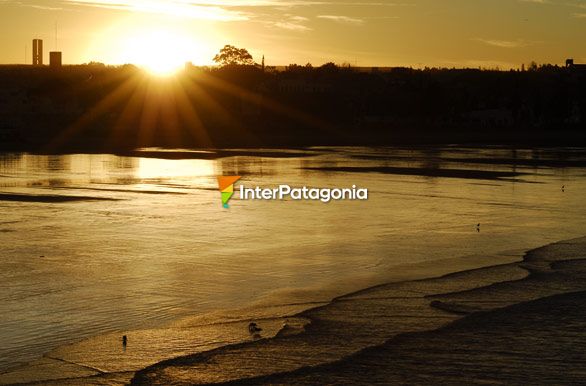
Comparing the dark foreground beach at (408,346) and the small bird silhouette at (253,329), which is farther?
the small bird silhouette at (253,329)

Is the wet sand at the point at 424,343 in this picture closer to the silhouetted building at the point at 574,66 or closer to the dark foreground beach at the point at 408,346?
the dark foreground beach at the point at 408,346

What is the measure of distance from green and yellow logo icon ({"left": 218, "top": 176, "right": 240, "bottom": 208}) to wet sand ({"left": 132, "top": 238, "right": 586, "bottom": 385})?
377 inches

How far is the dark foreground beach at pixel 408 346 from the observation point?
8086mm

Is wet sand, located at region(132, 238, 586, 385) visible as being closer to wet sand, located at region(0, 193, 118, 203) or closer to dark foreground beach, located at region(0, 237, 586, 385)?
dark foreground beach, located at region(0, 237, 586, 385)

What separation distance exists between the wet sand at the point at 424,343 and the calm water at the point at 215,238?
98 centimetres

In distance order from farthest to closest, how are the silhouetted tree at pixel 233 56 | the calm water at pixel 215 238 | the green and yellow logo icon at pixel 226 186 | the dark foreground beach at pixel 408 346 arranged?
1. the silhouetted tree at pixel 233 56
2. the green and yellow logo icon at pixel 226 186
3. the calm water at pixel 215 238
4. the dark foreground beach at pixel 408 346

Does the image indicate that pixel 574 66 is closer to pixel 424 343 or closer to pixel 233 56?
pixel 233 56

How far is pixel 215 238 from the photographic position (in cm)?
1566

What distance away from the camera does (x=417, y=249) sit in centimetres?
1477

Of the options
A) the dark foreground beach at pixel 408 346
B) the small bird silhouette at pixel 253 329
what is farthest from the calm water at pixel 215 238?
the small bird silhouette at pixel 253 329

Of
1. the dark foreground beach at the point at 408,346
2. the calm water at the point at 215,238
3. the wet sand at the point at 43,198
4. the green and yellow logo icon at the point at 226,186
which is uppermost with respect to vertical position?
the green and yellow logo icon at the point at 226,186

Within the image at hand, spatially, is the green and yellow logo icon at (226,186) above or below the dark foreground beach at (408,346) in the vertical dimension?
above

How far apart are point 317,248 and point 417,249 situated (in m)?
1.38

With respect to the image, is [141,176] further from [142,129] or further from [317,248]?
[142,129]
